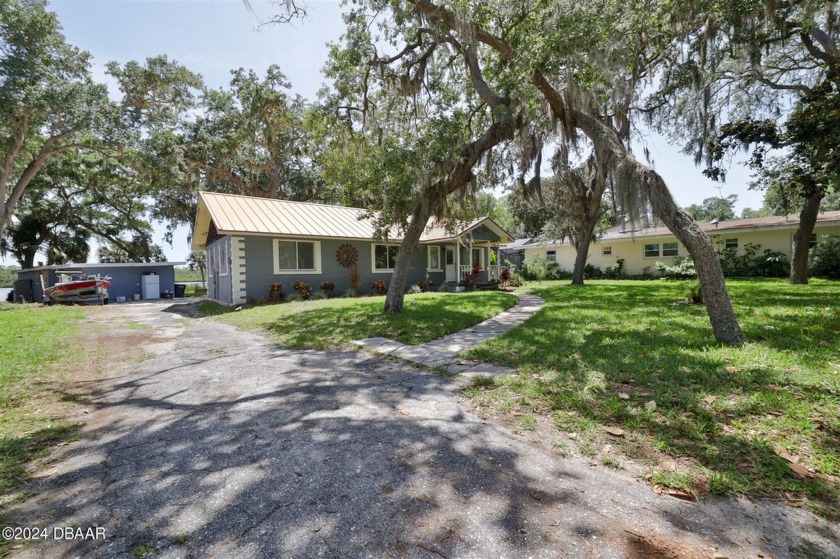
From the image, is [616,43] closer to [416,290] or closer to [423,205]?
[423,205]

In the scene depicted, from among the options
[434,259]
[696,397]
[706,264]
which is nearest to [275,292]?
[434,259]

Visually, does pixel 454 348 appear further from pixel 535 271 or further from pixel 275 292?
pixel 535 271

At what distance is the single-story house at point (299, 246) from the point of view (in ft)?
42.7

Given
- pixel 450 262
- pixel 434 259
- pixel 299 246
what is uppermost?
pixel 299 246

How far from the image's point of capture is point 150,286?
876 inches

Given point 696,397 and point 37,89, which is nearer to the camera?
point 696,397

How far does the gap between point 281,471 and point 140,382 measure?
3474 mm

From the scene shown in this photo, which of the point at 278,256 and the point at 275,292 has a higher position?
the point at 278,256

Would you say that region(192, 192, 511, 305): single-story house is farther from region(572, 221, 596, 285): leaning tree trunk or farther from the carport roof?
the carport roof

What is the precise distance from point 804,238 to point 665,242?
10339 mm

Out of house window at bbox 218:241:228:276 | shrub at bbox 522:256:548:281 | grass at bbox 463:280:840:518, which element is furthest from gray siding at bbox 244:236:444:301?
grass at bbox 463:280:840:518

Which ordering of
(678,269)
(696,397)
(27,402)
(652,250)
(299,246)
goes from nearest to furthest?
(696,397), (27,402), (299,246), (678,269), (652,250)

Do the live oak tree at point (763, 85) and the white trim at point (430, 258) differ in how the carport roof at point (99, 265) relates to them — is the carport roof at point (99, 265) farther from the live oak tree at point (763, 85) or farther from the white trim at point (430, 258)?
the live oak tree at point (763, 85)

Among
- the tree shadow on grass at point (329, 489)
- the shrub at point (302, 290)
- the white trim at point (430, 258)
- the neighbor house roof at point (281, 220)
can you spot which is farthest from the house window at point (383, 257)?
the tree shadow on grass at point (329, 489)
